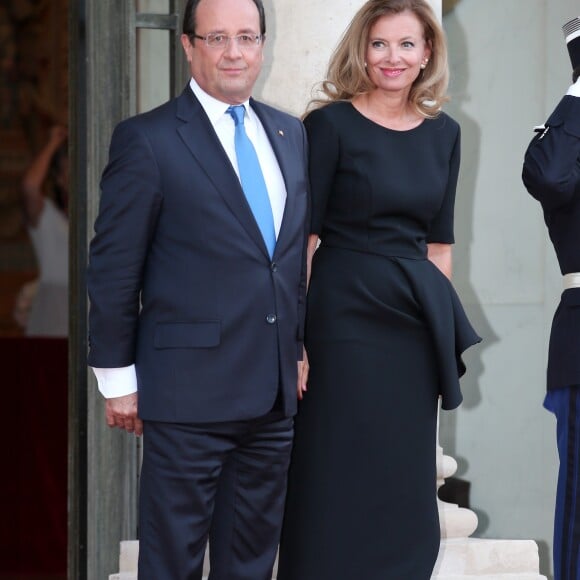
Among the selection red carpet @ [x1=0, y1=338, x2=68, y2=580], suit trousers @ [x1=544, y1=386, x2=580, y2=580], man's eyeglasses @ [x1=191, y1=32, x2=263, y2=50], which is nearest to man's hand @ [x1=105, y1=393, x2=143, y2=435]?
man's eyeglasses @ [x1=191, y1=32, x2=263, y2=50]

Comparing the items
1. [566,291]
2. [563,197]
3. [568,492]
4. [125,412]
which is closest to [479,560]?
[568,492]

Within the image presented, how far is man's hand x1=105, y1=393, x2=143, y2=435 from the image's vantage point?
10.9ft

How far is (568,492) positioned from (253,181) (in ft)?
3.74

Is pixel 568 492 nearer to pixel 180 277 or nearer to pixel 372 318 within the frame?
pixel 372 318

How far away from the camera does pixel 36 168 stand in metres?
8.60

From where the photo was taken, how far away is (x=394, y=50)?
370cm

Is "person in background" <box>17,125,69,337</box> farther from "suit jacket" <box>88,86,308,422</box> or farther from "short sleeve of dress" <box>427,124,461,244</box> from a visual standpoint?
"suit jacket" <box>88,86,308,422</box>

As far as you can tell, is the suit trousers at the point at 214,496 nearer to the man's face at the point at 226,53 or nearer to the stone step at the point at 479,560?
the man's face at the point at 226,53

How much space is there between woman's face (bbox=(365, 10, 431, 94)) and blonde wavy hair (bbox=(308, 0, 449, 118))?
0.05 feet

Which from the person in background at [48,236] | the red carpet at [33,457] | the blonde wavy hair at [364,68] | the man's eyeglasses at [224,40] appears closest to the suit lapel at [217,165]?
the man's eyeglasses at [224,40]

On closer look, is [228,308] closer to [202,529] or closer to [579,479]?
[202,529]

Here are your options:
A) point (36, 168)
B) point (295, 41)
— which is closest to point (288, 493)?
point (295, 41)

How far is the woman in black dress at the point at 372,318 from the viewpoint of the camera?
3.69 metres

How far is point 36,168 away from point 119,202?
551 cm
